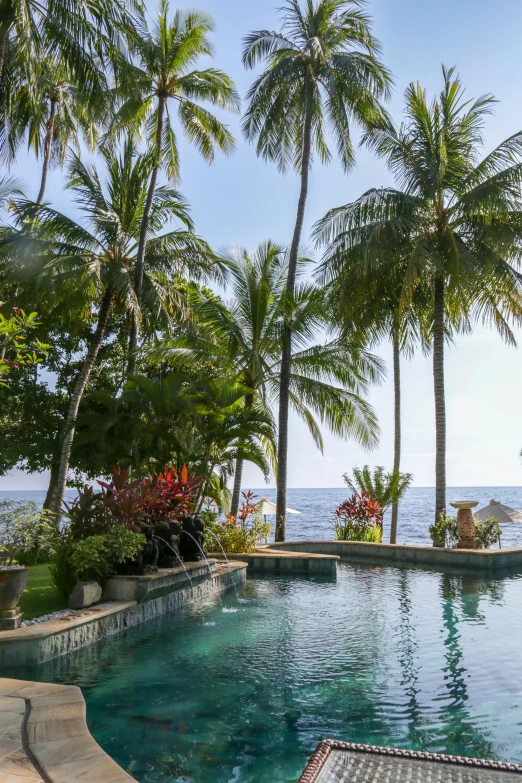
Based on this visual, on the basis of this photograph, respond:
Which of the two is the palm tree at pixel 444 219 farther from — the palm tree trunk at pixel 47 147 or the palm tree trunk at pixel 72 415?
the palm tree trunk at pixel 47 147

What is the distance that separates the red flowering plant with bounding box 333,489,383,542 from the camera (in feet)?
52.4

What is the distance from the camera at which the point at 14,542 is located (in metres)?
7.09

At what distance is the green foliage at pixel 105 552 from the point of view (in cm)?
760

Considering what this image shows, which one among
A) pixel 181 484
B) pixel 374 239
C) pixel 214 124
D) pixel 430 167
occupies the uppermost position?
pixel 214 124

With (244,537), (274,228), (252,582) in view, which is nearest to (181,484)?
(252,582)

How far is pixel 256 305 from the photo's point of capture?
675 inches

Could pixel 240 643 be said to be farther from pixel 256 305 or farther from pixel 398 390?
pixel 398 390

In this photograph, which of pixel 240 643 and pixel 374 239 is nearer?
pixel 240 643

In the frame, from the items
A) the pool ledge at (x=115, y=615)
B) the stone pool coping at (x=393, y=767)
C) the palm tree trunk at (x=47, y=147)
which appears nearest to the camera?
the stone pool coping at (x=393, y=767)

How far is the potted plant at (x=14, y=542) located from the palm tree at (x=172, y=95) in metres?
8.65

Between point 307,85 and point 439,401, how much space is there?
9019 mm

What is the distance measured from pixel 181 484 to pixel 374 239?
7.75 metres

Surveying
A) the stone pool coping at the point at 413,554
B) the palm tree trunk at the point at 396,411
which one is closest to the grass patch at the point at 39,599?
the stone pool coping at the point at 413,554

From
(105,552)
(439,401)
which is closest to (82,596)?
(105,552)
